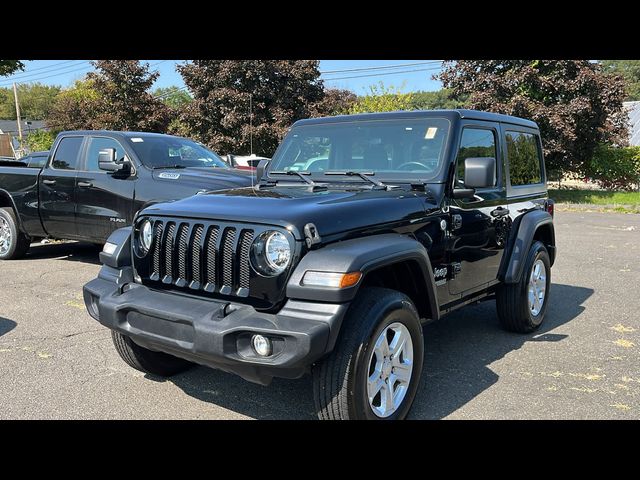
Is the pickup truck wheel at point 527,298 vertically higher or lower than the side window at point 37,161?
lower

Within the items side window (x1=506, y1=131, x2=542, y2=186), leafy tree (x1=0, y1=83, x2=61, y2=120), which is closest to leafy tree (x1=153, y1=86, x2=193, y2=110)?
side window (x1=506, y1=131, x2=542, y2=186)

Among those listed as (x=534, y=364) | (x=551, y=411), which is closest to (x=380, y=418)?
(x=551, y=411)

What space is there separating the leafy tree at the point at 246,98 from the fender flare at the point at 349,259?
53.0ft

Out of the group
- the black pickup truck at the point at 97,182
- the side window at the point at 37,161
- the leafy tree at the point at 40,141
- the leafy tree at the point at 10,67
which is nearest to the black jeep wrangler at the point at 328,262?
the black pickup truck at the point at 97,182

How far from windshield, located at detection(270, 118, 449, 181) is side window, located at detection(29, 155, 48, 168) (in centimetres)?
561

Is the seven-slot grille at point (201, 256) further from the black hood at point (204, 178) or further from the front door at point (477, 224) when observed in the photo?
the black hood at point (204, 178)

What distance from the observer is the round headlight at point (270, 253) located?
2895 mm

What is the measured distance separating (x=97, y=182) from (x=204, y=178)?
5.68ft

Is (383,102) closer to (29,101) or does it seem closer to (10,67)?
(10,67)

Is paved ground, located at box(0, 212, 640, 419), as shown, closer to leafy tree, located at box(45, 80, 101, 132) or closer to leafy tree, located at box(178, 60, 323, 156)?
leafy tree, located at box(178, 60, 323, 156)

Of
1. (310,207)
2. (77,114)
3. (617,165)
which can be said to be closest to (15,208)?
(310,207)

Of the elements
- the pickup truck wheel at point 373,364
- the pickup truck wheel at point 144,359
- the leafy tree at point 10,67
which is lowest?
the pickup truck wheel at point 144,359

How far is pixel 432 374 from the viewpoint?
4.14 meters

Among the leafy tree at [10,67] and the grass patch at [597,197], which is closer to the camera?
the leafy tree at [10,67]
